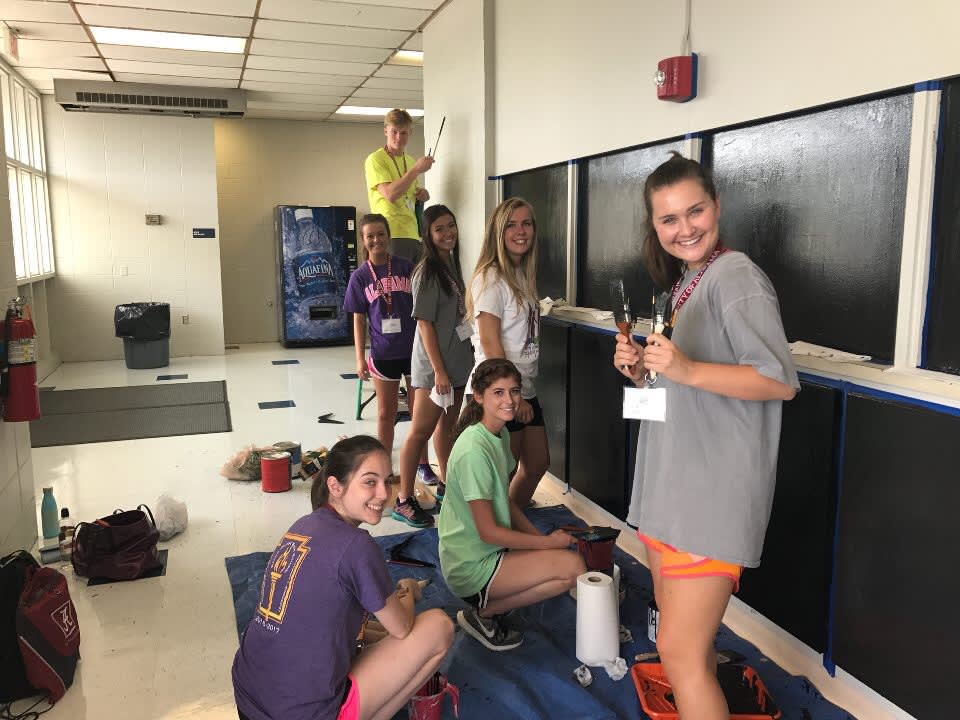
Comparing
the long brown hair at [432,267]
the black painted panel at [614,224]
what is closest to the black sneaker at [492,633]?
the black painted panel at [614,224]

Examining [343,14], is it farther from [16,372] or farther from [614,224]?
[16,372]

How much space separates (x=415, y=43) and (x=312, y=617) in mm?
5224

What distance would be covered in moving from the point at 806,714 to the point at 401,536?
1851 millimetres

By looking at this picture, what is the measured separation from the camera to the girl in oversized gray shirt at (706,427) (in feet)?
4.86

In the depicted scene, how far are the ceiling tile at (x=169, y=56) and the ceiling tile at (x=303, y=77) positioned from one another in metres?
0.39

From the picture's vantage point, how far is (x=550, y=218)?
12.9 ft

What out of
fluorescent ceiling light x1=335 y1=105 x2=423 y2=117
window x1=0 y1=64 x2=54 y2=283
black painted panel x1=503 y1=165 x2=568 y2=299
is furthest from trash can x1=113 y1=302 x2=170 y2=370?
black painted panel x1=503 y1=165 x2=568 y2=299

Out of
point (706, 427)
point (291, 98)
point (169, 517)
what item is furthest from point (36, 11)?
point (706, 427)

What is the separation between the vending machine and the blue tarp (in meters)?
6.87

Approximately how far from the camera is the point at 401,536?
346cm

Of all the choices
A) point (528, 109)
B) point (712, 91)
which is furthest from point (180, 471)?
point (712, 91)

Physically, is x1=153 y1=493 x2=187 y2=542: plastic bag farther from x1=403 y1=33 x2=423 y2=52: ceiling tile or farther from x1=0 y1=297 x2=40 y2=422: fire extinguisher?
x1=403 y1=33 x2=423 y2=52: ceiling tile

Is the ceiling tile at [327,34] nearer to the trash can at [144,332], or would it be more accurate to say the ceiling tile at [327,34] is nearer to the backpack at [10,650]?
the trash can at [144,332]

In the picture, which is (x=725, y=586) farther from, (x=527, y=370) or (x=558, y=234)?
(x=558, y=234)
